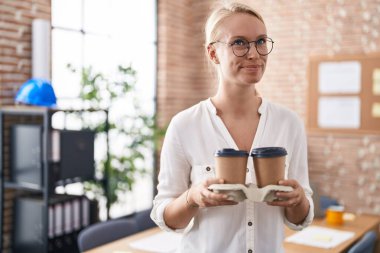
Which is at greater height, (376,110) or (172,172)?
(376,110)

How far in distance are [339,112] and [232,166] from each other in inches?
154

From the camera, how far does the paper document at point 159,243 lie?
97.5 inches

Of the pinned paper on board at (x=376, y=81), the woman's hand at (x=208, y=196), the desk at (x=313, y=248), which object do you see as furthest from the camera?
the pinned paper on board at (x=376, y=81)

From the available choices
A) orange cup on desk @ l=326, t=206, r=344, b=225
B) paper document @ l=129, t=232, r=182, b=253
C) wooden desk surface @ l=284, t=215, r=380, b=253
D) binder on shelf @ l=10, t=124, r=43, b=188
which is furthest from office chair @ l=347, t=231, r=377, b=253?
binder on shelf @ l=10, t=124, r=43, b=188

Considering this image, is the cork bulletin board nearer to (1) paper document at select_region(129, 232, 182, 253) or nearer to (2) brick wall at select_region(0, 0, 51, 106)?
(1) paper document at select_region(129, 232, 182, 253)

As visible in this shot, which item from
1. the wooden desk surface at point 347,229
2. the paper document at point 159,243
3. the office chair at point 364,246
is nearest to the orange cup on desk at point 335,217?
the wooden desk surface at point 347,229

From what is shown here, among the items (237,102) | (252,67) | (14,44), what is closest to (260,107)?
(237,102)

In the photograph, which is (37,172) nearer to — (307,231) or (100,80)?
(100,80)

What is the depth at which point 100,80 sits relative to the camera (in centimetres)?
383

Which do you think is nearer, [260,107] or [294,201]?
[294,201]

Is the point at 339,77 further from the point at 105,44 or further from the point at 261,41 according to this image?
the point at 261,41

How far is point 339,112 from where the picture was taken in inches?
188

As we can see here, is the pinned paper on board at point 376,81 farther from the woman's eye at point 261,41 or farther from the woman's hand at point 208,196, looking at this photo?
the woman's hand at point 208,196

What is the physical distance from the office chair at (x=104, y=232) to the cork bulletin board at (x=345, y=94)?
8.44 ft
